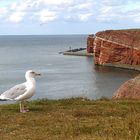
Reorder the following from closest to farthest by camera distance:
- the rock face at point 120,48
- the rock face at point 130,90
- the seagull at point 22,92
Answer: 1. the seagull at point 22,92
2. the rock face at point 130,90
3. the rock face at point 120,48

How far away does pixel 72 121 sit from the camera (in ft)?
40.6

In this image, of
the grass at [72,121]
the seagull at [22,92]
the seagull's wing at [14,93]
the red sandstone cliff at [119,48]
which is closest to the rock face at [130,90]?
the grass at [72,121]

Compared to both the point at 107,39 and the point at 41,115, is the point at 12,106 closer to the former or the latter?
the point at 41,115

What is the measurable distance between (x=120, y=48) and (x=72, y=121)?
79649mm

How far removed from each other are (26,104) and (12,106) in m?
0.59

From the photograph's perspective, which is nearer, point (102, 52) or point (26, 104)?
point (26, 104)

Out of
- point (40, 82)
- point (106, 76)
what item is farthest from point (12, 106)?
point (106, 76)

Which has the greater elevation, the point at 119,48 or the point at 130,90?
the point at 130,90

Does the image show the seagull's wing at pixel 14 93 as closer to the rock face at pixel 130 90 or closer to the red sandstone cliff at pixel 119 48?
the rock face at pixel 130 90

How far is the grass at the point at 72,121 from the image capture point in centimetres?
1007

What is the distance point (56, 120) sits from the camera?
41.4 feet

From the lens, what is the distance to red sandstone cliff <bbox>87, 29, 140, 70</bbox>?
89.2 meters

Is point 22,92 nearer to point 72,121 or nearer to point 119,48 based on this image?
point 72,121

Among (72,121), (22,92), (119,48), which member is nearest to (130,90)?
(22,92)
